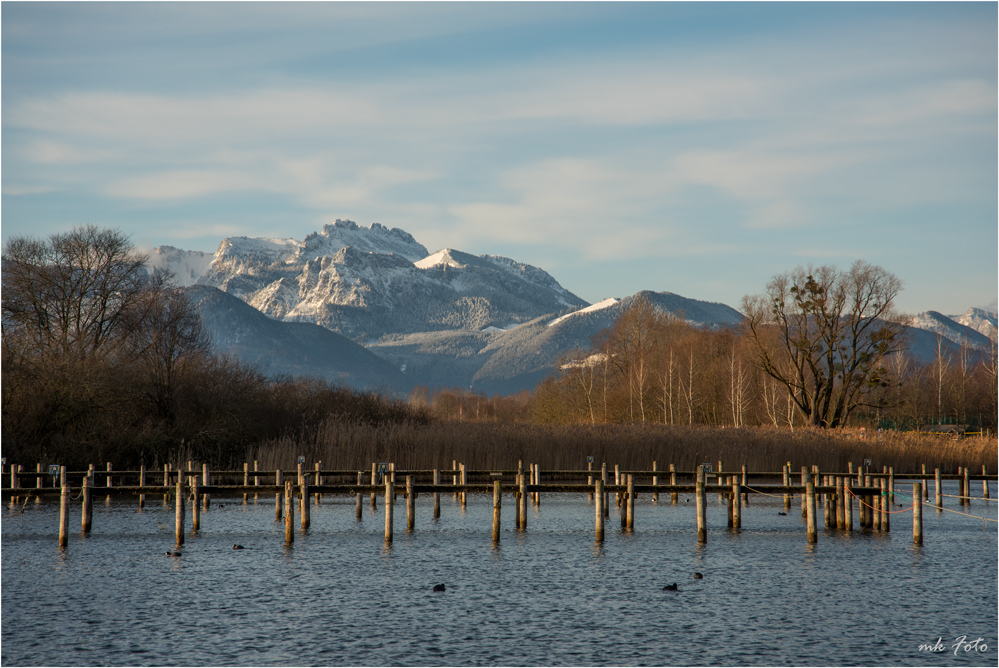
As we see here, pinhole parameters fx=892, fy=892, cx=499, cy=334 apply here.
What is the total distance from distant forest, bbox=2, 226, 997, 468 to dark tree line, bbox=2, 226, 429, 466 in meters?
0.08

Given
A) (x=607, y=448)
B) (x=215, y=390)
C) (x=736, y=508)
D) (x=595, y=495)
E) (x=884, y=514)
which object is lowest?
(x=884, y=514)

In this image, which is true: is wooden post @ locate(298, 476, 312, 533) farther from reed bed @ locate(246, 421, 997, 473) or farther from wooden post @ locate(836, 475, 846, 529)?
wooden post @ locate(836, 475, 846, 529)

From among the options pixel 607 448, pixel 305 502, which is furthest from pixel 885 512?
pixel 305 502

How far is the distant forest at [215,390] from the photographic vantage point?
41.8 m

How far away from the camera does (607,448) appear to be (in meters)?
45.3

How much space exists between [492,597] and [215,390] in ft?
108

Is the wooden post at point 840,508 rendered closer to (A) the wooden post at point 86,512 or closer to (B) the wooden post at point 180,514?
(B) the wooden post at point 180,514

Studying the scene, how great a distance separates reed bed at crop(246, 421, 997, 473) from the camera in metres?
42.4

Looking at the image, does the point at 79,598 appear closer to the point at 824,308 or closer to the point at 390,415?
the point at 390,415

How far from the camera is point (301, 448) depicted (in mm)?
42219

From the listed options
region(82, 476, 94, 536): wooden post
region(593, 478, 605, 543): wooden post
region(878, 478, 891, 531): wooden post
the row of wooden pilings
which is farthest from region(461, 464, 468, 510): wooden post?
region(878, 478, 891, 531): wooden post

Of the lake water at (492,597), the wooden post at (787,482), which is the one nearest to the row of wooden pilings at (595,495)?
the lake water at (492,597)

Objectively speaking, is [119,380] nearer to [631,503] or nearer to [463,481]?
[463,481]

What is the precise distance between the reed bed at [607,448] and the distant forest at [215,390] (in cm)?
16
